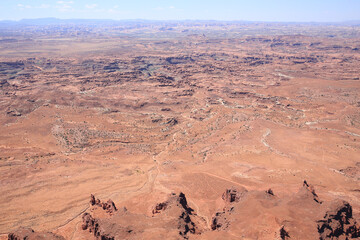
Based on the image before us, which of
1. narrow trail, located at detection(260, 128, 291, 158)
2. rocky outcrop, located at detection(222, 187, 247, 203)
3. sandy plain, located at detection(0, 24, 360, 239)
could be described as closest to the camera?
sandy plain, located at detection(0, 24, 360, 239)

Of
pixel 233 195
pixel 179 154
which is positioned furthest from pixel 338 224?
pixel 179 154

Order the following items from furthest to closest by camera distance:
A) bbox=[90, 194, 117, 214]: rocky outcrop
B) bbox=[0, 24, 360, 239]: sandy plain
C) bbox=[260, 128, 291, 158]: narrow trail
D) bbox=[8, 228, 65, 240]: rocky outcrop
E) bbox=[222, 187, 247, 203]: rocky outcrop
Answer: bbox=[260, 128, 291, 158]: narrow trail
bbox=[222, 187, 247, 203]: rocky outcrop
bbox=[90, 194, 117, 214]: rocky outcrop
bbox=[0, 24, 360, 239]: sandy plain
bbox=[8, 228, 65, 240]: rocky outcrop

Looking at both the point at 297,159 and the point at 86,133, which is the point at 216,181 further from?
the point at 86,133

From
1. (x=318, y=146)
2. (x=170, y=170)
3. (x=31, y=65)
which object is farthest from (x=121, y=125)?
(x=31, y=65)

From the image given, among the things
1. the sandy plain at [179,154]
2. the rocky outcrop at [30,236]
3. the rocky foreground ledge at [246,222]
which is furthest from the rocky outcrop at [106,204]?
the rocky outcrop at [30,236]

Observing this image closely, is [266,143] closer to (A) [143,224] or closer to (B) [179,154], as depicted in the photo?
(B) [179,154]

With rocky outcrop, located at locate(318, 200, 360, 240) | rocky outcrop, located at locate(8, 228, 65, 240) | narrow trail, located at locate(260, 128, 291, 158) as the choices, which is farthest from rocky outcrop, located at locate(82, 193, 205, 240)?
narrow trail, located at locate(260, 128, 291, 158)

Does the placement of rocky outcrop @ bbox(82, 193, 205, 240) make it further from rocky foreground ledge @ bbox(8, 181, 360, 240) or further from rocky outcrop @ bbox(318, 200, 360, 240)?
rocky outcrop @ bbox(318, 200, 360, 240)

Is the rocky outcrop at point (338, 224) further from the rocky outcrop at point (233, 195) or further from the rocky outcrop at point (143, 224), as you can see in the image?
the rocky outcrop at point (143, 224)
